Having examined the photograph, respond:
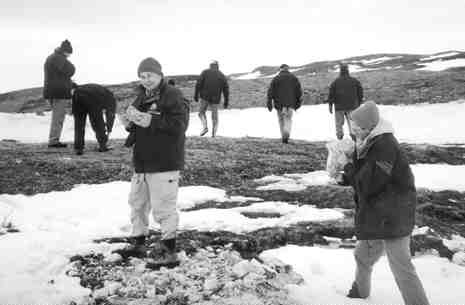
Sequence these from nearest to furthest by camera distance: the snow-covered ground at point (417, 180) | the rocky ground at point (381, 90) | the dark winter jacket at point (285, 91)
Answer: the snow-covered ground at point (417, 180), the dark winter jacket at point (285, 91), the rocky ground at point (381, 90)

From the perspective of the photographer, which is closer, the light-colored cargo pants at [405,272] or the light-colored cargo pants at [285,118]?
the light-colored cargo pants at [405,272]

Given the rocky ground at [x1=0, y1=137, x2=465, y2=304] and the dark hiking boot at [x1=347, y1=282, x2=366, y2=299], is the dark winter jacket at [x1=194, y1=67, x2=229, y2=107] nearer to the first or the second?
the rocky ground at [x1=0, y1=137, x2=465, y2=304]

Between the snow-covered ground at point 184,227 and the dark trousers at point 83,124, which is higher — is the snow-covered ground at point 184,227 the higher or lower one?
the lower one

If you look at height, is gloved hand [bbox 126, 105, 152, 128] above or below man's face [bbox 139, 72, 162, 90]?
below

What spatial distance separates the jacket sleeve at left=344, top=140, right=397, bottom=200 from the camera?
4.43m

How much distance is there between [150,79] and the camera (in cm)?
573

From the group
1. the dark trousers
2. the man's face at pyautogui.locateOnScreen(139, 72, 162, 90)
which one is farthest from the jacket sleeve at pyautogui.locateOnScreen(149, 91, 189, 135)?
the dark trousers

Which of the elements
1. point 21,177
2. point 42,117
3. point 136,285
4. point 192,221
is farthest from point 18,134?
point 136,285

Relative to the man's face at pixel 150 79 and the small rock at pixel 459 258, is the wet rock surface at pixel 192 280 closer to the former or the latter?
the man's face at pixel 150 79

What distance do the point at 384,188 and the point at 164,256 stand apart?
2711 millimetres

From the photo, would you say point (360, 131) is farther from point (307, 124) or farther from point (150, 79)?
point (307, 124)

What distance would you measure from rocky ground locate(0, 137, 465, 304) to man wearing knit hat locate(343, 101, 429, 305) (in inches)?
47.8

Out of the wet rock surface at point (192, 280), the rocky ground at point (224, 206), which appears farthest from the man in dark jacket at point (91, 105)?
the wet rock surface at point (192, 280)

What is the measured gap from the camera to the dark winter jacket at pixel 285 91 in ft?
49.2
